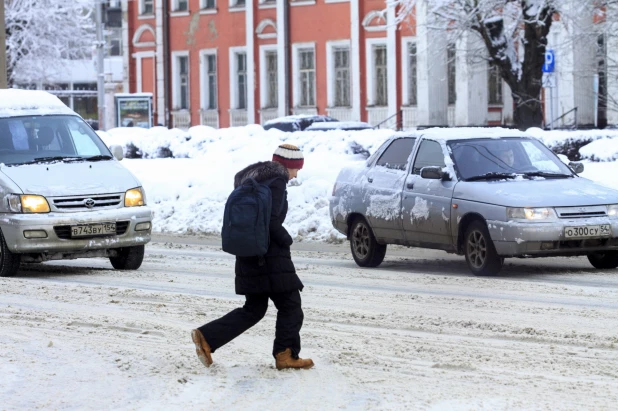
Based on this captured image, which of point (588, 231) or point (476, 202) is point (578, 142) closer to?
point (476, 202)

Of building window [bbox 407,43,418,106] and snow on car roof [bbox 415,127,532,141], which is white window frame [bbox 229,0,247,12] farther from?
snow on car roof [bbox 415,127,532,141]

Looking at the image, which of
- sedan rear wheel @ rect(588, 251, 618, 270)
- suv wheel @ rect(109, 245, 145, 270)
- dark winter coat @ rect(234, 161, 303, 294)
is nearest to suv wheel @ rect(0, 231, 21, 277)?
suv wheel @ rect(109, 245, 145, 270)

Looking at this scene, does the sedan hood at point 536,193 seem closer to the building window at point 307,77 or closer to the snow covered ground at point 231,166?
the snow covered ground at point 231,166

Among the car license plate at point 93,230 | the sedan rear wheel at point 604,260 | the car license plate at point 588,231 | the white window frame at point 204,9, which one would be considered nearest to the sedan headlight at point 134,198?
the car license plate at point 93,230

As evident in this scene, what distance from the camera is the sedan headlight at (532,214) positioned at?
1451 centimetres

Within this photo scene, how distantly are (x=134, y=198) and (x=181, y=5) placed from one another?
40824 millimetres

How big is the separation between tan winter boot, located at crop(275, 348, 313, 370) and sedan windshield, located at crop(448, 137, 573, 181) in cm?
663

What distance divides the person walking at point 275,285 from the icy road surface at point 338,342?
0.18 metres

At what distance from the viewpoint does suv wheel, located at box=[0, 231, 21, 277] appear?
15570 millimetres

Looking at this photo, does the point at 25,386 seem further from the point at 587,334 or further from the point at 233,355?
the point at 587,334

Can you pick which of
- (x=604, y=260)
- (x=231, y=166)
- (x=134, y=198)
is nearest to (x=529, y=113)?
(x=231, y=166)

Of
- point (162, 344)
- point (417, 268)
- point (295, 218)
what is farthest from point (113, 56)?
point (162, 344)

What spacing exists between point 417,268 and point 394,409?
8629mm

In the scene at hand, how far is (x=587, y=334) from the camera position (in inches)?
413
